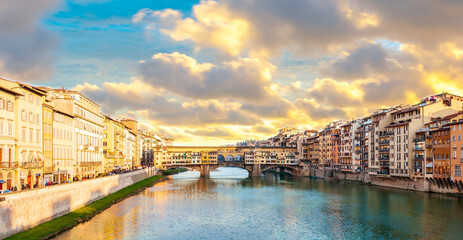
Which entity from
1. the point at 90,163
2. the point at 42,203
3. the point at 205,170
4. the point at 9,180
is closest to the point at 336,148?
the point at 205,170

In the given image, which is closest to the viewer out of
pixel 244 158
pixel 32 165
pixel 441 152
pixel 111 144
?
pixel 32 165

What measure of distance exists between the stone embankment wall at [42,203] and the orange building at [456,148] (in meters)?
55.8

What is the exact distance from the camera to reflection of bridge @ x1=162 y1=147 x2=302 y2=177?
150 metres

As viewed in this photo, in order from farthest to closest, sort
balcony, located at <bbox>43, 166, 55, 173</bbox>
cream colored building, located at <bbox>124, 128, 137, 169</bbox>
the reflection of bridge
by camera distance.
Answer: the reflection of bridge
cream colored building, located at <bbox>124, 128, 137, 169</bbox>
balcony, located at <bbox>43, 166, 55, 173</bbox>

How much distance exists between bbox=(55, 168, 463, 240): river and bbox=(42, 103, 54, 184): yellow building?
8814 mm

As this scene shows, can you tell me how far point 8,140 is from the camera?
40250 mm

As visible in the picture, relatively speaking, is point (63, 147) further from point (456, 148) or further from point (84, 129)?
point (456, 148)

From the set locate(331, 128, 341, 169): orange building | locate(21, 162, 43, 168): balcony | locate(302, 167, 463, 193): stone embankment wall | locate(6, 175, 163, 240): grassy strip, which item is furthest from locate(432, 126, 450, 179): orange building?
locate(21, 162, 43, 168): balcony

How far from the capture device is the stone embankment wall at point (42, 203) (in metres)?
30.1

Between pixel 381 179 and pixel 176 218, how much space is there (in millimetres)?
58395

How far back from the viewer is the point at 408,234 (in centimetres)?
4131

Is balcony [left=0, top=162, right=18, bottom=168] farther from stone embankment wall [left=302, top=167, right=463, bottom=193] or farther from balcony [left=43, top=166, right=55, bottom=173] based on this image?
stone embankment wall [left=302, top=167, right=463, bottom=193]

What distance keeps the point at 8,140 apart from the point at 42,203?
812cm

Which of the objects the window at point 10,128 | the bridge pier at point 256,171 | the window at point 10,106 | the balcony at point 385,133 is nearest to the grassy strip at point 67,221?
the window at point 10,128
